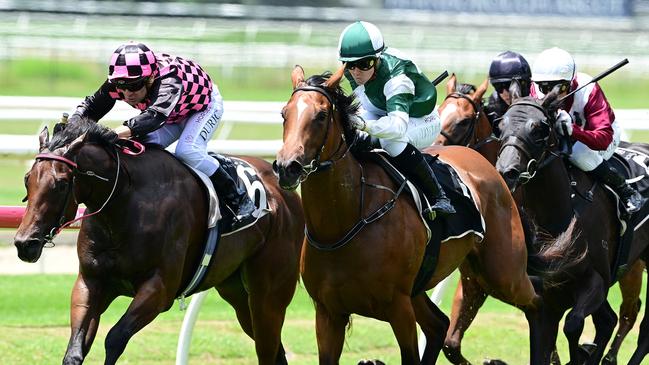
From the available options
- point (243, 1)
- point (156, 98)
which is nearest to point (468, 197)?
point (156, 98)

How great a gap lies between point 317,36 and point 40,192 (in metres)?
29.3

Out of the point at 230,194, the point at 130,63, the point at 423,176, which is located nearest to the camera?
the point at 130,63

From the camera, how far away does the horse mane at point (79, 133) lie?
5.80 meters

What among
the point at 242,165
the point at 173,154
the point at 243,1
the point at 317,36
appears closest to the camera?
the point at 173,154

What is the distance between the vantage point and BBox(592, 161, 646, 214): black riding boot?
7355mm

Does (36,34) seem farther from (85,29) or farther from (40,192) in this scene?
(40,192)

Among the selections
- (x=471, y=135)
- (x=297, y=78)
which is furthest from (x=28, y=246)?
(x=471, y=135)

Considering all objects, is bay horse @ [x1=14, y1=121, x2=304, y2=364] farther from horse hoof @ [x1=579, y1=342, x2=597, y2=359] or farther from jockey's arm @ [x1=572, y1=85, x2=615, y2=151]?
horse hoof @ [x1=579, y1=342, x2=597, y2=359]

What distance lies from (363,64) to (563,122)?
148cm

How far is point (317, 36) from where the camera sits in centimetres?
3462

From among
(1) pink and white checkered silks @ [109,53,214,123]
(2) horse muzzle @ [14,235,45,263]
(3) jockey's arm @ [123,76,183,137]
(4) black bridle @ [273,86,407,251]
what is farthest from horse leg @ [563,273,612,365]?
(2) horse muzzle @ [14,235,45,263]

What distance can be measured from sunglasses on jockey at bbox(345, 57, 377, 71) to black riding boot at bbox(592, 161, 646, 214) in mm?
1917

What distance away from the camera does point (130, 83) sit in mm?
6242

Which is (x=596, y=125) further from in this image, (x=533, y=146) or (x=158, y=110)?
(x=158, y=110)
